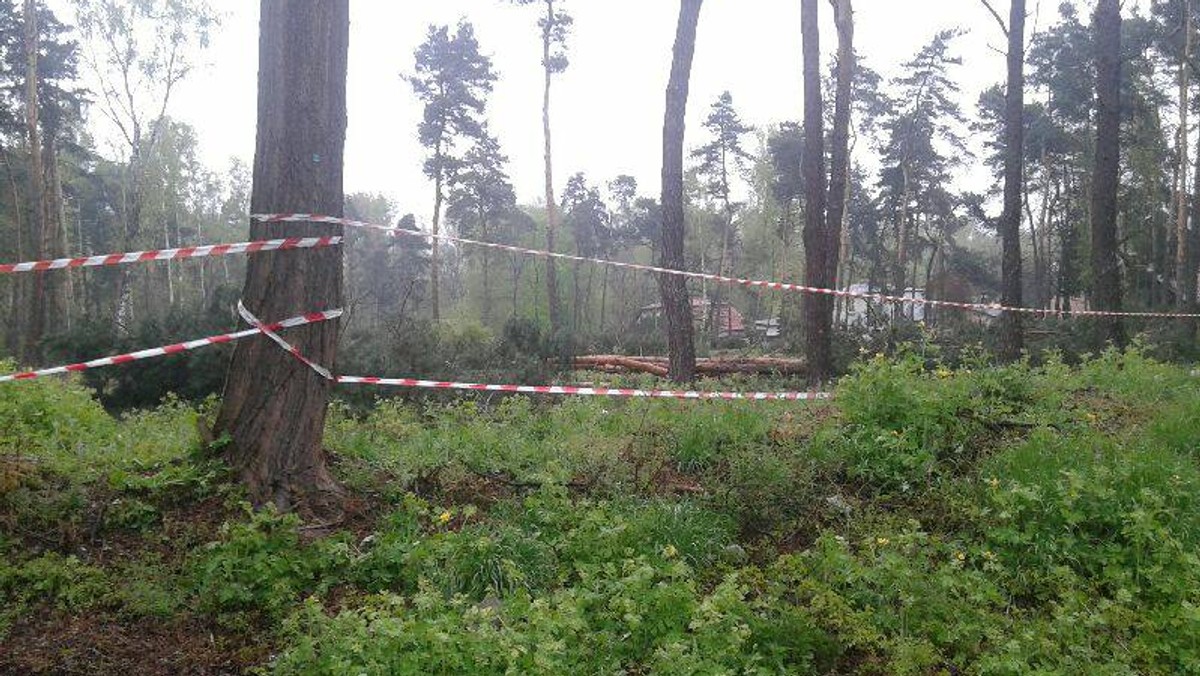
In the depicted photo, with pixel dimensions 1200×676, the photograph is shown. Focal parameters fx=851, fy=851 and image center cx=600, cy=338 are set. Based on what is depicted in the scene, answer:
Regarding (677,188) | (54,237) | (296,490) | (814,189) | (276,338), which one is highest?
(54,237)

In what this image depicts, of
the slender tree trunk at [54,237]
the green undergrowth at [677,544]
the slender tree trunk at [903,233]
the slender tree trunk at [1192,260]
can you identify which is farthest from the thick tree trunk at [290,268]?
the slender tree trunk at [903,233]

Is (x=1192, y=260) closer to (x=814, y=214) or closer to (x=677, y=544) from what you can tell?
(x=814, y=214)

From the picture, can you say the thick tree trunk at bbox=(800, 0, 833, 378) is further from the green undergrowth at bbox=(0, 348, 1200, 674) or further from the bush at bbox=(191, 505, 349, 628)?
the bush at bbox=(191, 505, 349, 628)

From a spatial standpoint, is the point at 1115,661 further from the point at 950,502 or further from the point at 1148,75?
the point at 1148,75

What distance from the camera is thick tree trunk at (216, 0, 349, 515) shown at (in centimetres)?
487

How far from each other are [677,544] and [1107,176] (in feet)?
37.9

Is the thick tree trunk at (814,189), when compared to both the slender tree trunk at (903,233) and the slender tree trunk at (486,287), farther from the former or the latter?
the slender tree trunk at (486,287)

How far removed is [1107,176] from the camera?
41.9 ft

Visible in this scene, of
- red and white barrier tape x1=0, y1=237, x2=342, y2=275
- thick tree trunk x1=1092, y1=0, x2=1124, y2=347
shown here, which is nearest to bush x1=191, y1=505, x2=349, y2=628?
red and white barrier tape x1=0, y1=237, x2=342, y2=275

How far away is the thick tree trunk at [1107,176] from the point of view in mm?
12523

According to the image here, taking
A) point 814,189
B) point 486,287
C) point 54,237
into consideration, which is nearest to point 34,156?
point 54,237

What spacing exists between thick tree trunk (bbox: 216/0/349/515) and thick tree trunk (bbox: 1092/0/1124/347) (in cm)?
1160

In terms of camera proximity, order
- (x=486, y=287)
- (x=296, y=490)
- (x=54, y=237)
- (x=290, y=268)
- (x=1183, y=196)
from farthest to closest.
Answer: (x=486, y=287) → (x=1183, y=196) → (x=54, y=237) → (x=290, y=268) → (x=296, y=490)

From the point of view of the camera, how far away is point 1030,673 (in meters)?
3.29
